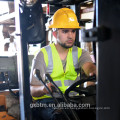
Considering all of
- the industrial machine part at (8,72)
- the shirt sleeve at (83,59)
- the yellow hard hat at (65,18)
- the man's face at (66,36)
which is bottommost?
the industrial machine part at (8,72)

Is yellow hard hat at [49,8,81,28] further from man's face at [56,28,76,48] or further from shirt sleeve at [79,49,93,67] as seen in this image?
shirt sleeve at [79,49,93,67]

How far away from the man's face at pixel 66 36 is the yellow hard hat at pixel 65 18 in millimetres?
45

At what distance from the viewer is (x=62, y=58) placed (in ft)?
6.48

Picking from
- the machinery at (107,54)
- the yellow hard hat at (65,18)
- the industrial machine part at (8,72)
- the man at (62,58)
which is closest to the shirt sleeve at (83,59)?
the man at (62,58)

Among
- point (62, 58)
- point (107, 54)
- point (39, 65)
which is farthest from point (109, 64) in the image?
point (62, 58)

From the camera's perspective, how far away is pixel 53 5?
2.05m

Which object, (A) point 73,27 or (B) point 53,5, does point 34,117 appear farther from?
(B) point 53,5

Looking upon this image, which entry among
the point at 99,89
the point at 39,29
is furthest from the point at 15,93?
the point at 99,89

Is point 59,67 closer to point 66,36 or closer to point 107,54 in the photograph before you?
point 66,36

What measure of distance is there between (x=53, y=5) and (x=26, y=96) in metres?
1.06

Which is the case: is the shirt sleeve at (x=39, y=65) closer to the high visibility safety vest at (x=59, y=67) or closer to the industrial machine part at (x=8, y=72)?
the high visibility safety vest at (x=59, y=67)

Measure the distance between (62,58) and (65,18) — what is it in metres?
0.37

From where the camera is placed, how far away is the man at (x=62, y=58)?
189 cm

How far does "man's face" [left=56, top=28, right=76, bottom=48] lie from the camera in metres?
Result: 1.92
